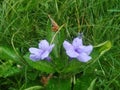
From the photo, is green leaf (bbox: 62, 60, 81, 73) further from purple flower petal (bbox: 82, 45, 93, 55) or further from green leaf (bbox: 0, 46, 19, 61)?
green leaf (bbox: 0, 46, 19, 61)

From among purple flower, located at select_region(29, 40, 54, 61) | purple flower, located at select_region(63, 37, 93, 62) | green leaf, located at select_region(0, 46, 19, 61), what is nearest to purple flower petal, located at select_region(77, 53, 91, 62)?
purple flower, located at select_region(63, 37, 93, 62)

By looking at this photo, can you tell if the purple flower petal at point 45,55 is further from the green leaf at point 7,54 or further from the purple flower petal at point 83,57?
the green leaf at point 7,54

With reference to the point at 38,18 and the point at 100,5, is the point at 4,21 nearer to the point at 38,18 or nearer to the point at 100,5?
the point at 38,18

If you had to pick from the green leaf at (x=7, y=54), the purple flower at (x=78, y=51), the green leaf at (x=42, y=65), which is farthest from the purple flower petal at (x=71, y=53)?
Answer: the green leaf at (x=7, y=54)

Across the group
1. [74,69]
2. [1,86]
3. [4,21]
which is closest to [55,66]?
[74,69]

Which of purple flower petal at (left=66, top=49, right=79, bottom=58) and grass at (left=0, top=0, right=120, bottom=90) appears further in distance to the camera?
grass at (left=0, top=0, right=120, bottom=90)

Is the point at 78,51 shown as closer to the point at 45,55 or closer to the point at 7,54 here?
the point at 45,55
